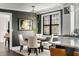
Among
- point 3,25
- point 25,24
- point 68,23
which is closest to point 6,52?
point 3,25

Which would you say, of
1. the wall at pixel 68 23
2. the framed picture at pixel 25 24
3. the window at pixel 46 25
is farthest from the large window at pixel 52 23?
the framed picture at pixel 25 24

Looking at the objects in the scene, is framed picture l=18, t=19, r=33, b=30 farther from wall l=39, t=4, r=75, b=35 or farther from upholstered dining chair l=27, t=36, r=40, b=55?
wall l=39, t=4, r=75, b=35

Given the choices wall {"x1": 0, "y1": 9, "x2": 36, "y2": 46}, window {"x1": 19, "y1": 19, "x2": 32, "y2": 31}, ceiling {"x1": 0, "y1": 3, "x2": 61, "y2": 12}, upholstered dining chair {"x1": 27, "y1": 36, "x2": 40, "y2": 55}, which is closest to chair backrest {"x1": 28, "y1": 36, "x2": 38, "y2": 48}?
upholstered dining chair {"x1": 27, "y1": 36, "x2": 40, "y2": 55}

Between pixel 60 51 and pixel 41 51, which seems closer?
pixel 60 51

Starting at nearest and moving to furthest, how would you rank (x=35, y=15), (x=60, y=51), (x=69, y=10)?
(x=60, y=51) → (x=69, y=10) → (x=35, y=15)

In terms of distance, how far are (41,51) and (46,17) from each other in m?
0.79

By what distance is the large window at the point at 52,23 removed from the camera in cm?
288

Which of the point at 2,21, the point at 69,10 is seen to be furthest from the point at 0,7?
the point at 69,10

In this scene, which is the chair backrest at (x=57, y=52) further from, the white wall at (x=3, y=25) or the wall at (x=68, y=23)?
the white wall at (x=3, y=25)

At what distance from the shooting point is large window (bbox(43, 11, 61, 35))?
288 cm

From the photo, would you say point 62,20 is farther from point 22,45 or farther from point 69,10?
point 22,45

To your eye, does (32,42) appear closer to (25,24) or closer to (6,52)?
(25,24)

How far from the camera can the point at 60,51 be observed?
2611mm

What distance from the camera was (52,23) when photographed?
2.99m
